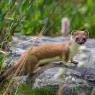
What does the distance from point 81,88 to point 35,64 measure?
0.68m

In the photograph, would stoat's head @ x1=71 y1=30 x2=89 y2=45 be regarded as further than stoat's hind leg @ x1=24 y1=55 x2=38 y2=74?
Yes

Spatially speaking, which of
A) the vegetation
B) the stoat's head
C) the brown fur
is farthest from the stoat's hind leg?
the stoat's head

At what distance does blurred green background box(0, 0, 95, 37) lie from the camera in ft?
17.9

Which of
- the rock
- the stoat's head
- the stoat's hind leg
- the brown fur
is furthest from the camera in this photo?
the stoat's head

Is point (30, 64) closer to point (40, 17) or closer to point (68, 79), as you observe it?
point (68, 79)

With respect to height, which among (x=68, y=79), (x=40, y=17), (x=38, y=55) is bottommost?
(x=68, y=79)

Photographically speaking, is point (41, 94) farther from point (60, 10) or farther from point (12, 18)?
point (60, 10)

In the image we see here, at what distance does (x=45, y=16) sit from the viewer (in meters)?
8.77

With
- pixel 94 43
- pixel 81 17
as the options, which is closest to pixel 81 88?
pixel 94 43

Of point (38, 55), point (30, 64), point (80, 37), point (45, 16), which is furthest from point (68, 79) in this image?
point (45, 16)

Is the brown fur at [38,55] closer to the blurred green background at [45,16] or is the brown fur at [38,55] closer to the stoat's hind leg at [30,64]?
the stoat's hind leg at [30,64]

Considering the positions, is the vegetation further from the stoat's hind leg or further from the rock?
the stoat's hind leg

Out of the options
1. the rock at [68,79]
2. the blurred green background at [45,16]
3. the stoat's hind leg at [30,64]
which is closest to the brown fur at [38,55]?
the stoat's hind leg at [30,64]

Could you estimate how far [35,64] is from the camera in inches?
221
